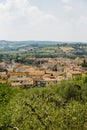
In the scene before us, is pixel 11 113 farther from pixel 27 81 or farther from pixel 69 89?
pixel 27 81

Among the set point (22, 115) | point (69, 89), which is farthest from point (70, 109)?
point (69, 89)

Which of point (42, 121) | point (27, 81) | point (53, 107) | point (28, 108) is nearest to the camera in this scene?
point (42, 121)

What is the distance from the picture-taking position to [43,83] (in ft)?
249

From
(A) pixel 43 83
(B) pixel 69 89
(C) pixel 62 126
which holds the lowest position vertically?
(A) pixel 43 83

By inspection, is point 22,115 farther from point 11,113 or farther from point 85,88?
point 85,88

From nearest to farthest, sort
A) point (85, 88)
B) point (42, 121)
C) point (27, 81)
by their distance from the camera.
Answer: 1. point (42, 121)
2. point (85, 88)
3. point (27, 81)

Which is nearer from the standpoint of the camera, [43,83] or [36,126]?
[36,126]

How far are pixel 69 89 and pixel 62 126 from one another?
2210 cm

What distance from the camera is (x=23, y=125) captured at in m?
13.8

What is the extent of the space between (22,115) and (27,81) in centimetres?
6149

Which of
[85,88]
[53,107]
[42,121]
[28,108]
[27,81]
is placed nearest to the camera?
[42,121]

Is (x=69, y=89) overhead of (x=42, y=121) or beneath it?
beneath

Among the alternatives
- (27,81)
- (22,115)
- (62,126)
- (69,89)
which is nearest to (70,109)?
(62,126)

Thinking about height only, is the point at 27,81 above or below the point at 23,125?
below
